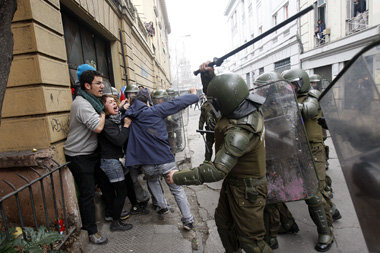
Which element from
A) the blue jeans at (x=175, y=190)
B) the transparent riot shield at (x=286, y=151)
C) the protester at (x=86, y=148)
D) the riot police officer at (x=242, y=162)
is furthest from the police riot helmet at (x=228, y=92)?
the protester at (x=86, y=148)

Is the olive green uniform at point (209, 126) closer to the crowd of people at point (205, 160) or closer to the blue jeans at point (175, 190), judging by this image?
the crowd of people at point (205, 160)

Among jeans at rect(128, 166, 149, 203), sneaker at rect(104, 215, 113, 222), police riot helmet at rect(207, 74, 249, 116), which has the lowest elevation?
sneaker at rect(104, 215, 113, 222)

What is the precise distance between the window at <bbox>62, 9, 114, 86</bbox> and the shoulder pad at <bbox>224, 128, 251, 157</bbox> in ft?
10.7


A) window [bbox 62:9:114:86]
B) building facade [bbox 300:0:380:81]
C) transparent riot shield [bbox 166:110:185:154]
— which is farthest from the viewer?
building facade [bbox 300:0:380:81]

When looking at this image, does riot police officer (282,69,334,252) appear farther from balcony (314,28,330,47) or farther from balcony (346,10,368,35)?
balcony (314,28,330,47)

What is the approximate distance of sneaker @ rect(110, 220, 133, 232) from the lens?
2867mm

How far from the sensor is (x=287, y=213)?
Result: 2588 mm

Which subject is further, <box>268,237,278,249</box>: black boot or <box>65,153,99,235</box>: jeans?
<box>65,153,99,235</box>: jeans

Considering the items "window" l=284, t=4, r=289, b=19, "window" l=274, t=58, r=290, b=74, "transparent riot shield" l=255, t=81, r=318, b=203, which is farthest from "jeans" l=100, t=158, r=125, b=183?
"window" l=284, t=4, r=289, b=19

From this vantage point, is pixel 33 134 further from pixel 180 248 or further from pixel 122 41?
pixel 122 41

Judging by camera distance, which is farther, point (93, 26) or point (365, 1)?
point (365, 1)

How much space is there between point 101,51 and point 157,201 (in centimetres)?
411

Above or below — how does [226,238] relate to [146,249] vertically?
above

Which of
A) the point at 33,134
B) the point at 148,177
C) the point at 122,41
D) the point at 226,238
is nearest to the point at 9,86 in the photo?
the point at 33,134
